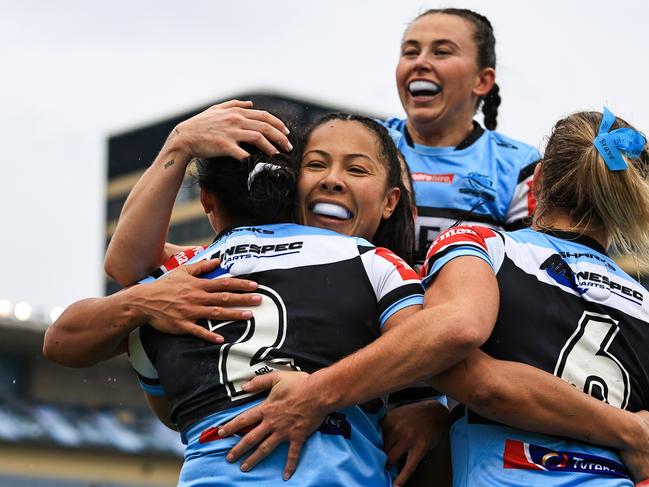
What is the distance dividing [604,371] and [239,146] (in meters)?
1.41

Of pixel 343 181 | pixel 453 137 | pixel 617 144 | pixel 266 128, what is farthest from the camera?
pixel 453 137

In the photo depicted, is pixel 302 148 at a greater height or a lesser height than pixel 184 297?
greater

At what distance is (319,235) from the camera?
4281 mm

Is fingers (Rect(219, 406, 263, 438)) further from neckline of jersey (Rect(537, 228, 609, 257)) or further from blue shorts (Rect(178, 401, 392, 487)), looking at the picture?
neckline of jersey (Rect(537, 228, 609, 257))

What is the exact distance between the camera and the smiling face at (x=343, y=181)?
455cm

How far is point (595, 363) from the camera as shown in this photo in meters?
4.14

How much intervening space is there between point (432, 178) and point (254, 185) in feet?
6.53

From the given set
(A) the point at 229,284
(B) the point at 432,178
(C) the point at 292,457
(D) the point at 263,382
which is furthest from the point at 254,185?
(B) the point at 432,178

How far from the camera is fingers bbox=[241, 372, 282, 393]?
4020mm

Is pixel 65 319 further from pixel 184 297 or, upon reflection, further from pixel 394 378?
pixel 394 378

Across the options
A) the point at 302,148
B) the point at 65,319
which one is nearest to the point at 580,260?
the point at 302,148

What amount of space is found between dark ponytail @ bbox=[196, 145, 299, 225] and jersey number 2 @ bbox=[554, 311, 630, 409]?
1076 mm

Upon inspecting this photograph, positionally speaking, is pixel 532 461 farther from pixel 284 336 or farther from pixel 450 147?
pixel 450 147

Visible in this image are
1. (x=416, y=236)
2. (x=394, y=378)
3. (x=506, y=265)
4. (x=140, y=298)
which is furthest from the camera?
(x=416, y=236)
